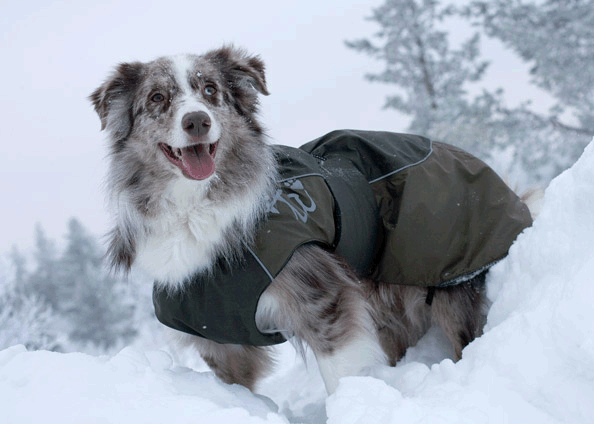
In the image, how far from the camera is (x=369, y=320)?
3361mm

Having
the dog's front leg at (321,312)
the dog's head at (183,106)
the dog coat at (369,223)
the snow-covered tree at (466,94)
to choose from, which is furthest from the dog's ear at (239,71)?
the snow-covered tree at (466,94)

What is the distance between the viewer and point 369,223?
3398mm

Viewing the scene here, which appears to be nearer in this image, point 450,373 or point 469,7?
point 450,373

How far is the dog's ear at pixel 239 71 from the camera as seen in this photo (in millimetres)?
3580

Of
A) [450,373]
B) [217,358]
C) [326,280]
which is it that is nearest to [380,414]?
[450,373]

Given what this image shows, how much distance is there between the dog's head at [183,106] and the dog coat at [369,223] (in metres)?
0.42

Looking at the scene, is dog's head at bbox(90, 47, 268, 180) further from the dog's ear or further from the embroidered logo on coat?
the embroidered logo on coat

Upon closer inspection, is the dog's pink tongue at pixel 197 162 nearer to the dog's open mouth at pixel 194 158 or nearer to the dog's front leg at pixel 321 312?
the dog's open mouth at pixel 194 158

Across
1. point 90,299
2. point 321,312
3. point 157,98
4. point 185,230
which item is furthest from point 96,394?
point 90,299

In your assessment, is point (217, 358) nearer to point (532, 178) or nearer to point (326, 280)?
point (326, 280)

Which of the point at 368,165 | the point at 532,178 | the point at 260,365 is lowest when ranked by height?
the point at 532,178

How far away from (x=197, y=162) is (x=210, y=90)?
0.59 m

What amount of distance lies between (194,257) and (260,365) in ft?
3.77

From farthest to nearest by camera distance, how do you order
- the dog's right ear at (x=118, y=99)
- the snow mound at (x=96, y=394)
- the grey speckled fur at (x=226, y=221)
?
the dog's right ear at (x=118, y=99) → the grey speckled fur at (x=226, y=221) → the snow mound at (x=96, y=394)
